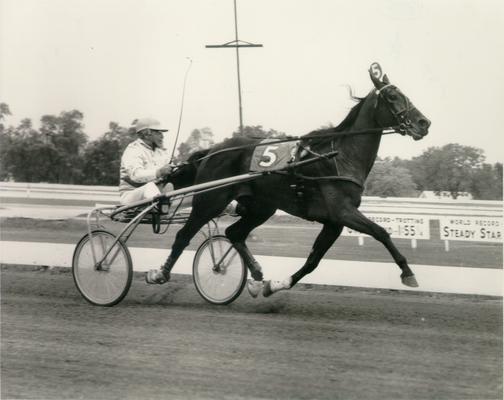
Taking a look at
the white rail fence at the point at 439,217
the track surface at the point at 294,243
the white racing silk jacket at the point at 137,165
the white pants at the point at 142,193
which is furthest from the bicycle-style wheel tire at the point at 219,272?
the white rail fence at the point at 439,217

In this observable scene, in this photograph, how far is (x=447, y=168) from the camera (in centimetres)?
788

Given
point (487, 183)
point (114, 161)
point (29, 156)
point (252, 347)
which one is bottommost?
point (252, 347)

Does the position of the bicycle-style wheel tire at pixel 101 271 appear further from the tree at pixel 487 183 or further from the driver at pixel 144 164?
the tree at pixel 487 183

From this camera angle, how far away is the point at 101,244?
6109 mm

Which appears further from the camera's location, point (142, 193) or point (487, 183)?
point (487, 183)

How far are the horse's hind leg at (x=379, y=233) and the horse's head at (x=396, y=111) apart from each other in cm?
77

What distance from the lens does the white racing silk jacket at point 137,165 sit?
5.96m

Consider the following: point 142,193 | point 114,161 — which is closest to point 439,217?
point 142,193

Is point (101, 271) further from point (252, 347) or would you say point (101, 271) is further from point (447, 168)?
point (447, 168)

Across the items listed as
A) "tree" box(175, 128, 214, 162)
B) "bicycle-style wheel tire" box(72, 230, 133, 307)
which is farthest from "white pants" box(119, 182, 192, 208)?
"tree" box(175, 128, 214, 162)

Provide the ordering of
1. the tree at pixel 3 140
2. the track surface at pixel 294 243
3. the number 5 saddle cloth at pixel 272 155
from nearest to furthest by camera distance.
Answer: the number 5 saddle cloth at pixel 272 155 → the track surface at pixel 294 243 → the tree at pixel 3 140

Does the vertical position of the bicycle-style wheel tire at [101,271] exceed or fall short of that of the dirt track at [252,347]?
it exceeds it

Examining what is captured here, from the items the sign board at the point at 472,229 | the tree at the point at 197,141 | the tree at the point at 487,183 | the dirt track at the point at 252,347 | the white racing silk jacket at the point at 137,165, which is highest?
the tree at the point at 197,141

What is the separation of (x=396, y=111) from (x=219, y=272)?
2.17 meters
